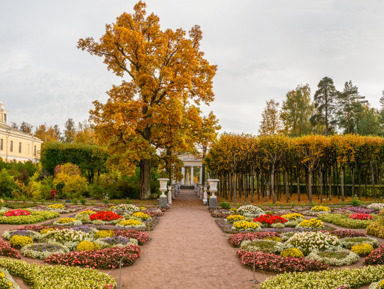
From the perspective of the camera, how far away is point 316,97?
46.3m

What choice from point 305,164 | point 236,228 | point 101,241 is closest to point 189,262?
point 101,241

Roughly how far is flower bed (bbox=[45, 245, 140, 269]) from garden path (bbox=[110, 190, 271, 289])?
0.84ft

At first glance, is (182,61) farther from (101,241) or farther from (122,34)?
(101,241)

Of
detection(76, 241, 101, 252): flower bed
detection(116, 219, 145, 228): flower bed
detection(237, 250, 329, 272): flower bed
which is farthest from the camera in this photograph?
detection(116, 219, 145, 228): flower bed

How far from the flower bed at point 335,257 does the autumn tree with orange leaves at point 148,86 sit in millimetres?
14435

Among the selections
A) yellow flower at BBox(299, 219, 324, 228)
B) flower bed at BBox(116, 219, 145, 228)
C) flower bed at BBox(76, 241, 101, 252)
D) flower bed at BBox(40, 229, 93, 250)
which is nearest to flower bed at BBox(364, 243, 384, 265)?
yellow flower at BBox(299, 219, 324, 228)

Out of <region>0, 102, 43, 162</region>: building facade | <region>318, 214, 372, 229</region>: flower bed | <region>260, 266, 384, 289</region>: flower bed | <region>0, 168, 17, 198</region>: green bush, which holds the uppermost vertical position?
<region>0, 102, 43, 162</region>: building facade

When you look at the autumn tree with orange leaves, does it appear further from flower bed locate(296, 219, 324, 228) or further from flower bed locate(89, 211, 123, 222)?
flower bed locate(296, 219, 324, 228)

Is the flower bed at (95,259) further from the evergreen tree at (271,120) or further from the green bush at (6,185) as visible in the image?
the evergreen tree at (271,120)

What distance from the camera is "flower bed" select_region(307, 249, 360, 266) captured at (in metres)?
8.15

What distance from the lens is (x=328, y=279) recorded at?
6301mm

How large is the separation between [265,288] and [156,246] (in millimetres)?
5184

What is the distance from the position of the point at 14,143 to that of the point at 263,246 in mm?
51374

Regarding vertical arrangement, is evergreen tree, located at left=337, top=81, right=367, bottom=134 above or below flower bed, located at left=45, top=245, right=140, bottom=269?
above
